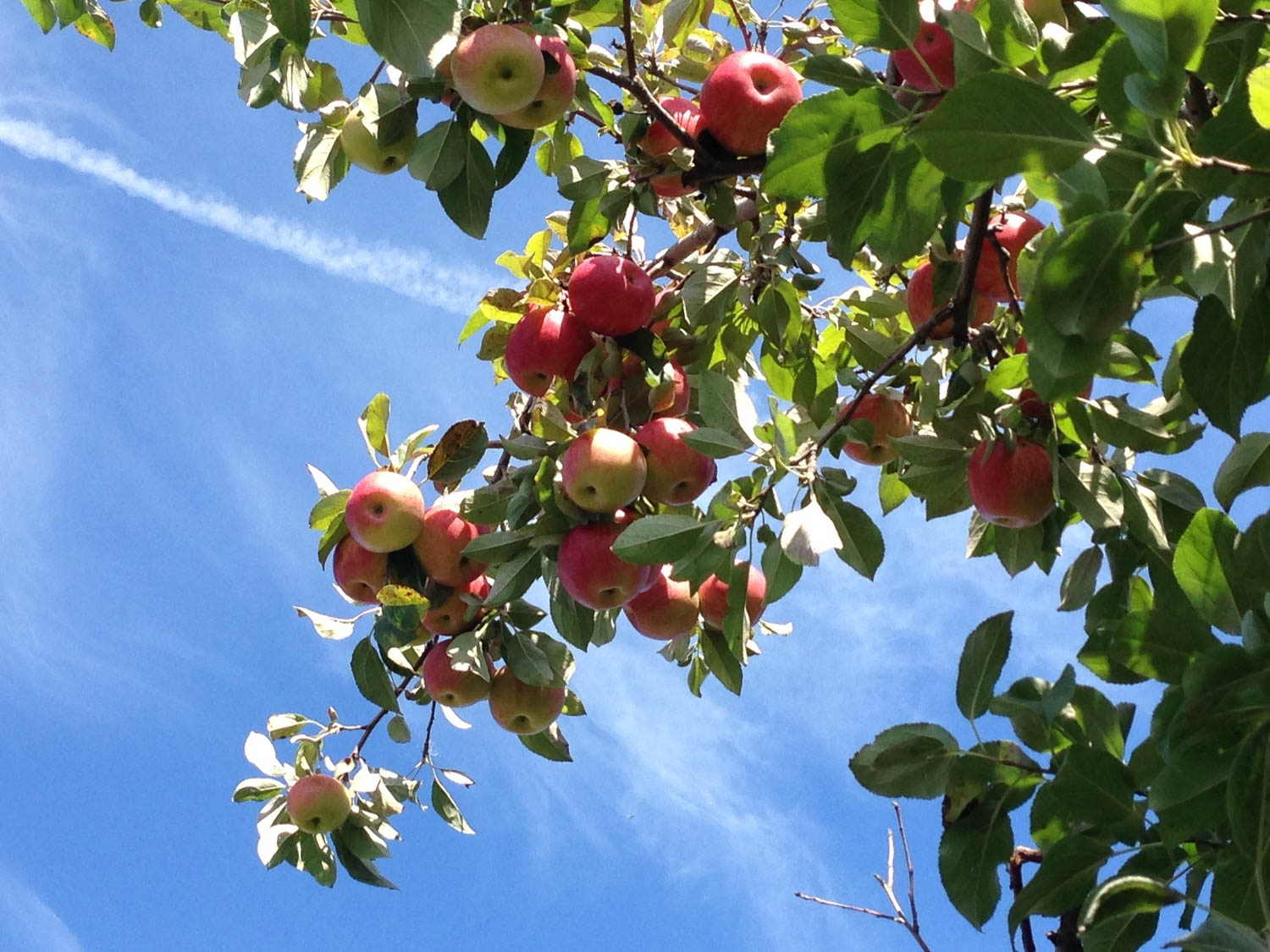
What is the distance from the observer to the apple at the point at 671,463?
8.76 ft

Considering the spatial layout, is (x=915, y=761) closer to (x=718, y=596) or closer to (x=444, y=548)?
(x=718, y=596)

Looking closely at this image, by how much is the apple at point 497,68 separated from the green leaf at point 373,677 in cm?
139

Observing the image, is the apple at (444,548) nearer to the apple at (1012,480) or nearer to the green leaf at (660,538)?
the green leaf at (660,538)

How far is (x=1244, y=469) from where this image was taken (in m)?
2.02

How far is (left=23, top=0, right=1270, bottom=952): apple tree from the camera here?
1476 mm

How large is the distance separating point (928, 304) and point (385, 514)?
1.42 meters

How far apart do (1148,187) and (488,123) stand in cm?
171

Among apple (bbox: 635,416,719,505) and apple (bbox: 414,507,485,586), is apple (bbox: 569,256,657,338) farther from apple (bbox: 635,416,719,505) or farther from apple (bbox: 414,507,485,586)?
apple (bbox: 414,507,485,586)

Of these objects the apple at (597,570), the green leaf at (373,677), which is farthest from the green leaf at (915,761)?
the green leaf at (373,677)

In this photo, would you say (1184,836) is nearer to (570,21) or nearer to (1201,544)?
(1201,544)

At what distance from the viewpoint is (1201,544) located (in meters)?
1.76

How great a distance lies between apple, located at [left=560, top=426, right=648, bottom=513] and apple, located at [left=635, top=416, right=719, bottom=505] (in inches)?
3.3

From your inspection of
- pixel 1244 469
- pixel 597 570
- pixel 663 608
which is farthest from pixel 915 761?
pixel 663 608

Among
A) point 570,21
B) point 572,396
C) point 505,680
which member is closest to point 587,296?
point 572,396
